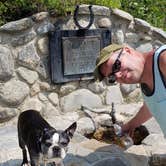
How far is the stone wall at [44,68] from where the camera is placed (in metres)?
5.69

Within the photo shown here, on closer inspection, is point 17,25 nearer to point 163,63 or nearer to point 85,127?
point 85,127

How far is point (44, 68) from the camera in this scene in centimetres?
594

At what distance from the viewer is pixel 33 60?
5832 mm

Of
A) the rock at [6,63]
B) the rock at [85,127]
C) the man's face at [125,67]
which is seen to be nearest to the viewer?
the man's face at [125,67]

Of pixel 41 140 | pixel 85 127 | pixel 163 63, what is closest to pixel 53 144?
pixel 41 140

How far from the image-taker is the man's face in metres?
3.65

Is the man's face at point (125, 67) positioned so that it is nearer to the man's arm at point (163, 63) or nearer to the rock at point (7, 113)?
the man's arm at point (163, 63)

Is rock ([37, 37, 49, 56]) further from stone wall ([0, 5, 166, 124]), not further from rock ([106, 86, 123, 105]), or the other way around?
rock ([106, 86, 123, 105])

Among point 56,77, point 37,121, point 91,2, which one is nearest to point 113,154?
point 37,121

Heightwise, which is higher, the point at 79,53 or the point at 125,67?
the point at 125,67

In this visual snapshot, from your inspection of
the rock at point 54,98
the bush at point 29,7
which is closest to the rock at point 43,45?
the bush at point 29,7

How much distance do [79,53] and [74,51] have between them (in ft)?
0.34

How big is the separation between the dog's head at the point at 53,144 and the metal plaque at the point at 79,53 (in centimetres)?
224

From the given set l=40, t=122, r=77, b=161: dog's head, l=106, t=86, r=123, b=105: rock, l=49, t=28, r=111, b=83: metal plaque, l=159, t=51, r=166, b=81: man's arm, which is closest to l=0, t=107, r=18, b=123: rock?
l=49, t=28, r=111, b=83: metal plaque
